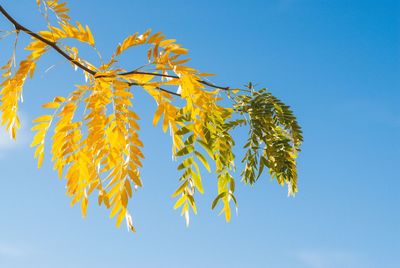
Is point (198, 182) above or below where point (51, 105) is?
below

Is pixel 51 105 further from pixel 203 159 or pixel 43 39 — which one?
pixel 203 159

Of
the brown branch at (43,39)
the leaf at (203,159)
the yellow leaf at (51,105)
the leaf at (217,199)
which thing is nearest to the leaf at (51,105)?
the yellow leaf at (51,105)

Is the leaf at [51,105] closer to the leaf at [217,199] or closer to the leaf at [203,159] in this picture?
the leaf at [203,159]

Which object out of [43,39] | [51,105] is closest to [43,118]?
[51,105]

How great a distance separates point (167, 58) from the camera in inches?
122

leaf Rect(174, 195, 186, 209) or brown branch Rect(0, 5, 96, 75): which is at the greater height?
brown branch Rect(0, 5, 96, 75)

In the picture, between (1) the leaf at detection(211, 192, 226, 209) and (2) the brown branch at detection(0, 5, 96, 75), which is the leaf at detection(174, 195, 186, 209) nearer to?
(1) the leaf at detection(211, 192, 226, 209)

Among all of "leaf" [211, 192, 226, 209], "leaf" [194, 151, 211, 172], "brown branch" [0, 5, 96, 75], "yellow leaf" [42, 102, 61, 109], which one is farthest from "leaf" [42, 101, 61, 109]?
"leaf" [211, 192, 226, 209]

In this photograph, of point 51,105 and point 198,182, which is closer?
point 198,182

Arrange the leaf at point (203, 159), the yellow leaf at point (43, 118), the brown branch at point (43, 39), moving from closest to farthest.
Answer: the leaf at point (203, 159)
the brown branch at point (43, 39)
the yellow leaf at point (43, 118)

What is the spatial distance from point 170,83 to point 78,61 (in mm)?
630

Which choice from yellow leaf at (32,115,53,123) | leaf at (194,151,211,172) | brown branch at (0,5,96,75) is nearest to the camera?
leaf at (194,151,211,172)

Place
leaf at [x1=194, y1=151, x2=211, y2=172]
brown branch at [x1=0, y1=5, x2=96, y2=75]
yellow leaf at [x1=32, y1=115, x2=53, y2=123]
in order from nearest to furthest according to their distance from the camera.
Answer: leaf at [x1=194, y1=151, x2=211, y2=172] → brown branch at [x1=0, y1=5, x2=96, y2=75] → yellow leaf at [x1=32, y1=115, x2=53, y2=123]

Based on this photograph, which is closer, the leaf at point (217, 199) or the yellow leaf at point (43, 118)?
the leaf at point (217, 199)
